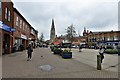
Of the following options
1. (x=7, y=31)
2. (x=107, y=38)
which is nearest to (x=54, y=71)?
(x=7, y=31)

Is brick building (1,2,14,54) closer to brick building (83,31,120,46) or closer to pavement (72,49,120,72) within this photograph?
pavement (72,49,120,72)

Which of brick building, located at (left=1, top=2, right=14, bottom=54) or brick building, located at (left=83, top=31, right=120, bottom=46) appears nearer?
brick building, located at (left=1, top=2, right=14, bottom=54)

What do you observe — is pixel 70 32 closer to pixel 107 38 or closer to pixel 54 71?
pixel 54 71

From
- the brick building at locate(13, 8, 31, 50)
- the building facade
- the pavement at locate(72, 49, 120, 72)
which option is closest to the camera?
the pavement at locate(72, 49, 120, 72)

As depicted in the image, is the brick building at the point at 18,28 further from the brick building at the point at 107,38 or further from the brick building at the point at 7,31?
the brick building at the point at 107,38

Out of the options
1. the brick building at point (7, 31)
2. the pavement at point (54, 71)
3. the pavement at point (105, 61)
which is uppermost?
the brick building at point (7, 31)

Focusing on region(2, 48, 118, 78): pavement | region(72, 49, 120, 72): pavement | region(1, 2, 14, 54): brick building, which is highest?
region(1, 2, 14, 54): brick building

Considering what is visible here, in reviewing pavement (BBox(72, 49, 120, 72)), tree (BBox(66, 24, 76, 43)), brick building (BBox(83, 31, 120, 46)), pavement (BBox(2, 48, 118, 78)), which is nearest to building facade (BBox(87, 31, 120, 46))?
brick building (BBox(83, 31, 120, 46))

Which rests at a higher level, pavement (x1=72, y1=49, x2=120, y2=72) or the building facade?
the building facade

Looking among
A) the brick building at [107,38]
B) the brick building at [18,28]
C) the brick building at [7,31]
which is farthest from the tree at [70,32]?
the brick building at [107,38]

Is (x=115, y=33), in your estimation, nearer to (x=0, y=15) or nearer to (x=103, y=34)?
(x=103, y=34)

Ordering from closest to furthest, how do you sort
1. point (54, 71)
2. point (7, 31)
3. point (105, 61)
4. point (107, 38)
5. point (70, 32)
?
1. point (54, 71)
2. point (105, 61)
3. point (7, 31)
4. point (70, 32)
5. point (107, 38)

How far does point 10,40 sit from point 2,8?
6.10 m

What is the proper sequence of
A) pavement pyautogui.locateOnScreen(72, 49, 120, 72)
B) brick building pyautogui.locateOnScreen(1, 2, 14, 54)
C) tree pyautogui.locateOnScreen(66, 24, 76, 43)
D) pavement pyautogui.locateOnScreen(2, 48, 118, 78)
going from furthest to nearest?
tree pyautogui.locateOnScreen(66, 24, 76, 43)
brick building pyautogui.locateOnScreen(1, 2, 14, 54)
pavement pyautogui.locateOnScreen(72, 49, 120, 72)
pavement pyautogui.locateOnScreen(2, 48, 118, 78)
